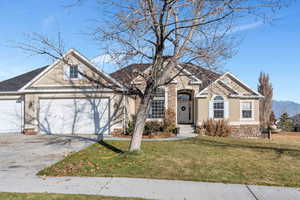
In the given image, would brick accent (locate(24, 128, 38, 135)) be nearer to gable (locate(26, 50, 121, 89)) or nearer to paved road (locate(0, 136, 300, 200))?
gable (locate(26, 50, 121, 89))

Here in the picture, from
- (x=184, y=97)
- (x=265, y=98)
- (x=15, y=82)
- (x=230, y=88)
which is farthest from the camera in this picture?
(x=265, y=98)

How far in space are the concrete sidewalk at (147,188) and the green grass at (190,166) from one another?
0.40m

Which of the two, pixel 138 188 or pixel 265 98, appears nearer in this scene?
pixel 138 188

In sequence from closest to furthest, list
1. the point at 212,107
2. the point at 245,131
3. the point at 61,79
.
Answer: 1. the point at 61,79
2. the point at 212,107
3. the point at 245,131

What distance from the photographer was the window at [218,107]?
54.6 feet

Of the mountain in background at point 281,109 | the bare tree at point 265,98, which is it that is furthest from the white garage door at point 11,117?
the mountain in background at point 281,109

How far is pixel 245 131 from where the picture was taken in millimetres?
17219

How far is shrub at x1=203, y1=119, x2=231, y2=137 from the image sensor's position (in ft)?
51.9

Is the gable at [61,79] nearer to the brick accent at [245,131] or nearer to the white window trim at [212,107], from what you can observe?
the white window trim at [212,107]

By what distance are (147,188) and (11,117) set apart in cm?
1386

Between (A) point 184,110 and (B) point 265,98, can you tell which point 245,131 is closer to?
(A) point 184,110

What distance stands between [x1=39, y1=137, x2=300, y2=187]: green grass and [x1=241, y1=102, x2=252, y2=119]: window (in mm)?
8678

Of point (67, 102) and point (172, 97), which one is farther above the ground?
point (172, 97)

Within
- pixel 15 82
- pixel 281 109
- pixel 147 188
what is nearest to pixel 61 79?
pixel 15 82
